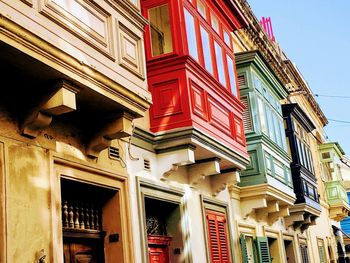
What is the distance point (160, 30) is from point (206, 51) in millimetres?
1191

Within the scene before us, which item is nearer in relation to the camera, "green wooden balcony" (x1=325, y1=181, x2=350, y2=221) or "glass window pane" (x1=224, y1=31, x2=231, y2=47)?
"glass window pane" (x1=224, y1=31, x2=231, y2=47)

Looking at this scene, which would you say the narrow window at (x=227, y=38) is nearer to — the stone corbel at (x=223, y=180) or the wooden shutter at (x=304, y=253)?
the stone corbel at (x=223, y=180)

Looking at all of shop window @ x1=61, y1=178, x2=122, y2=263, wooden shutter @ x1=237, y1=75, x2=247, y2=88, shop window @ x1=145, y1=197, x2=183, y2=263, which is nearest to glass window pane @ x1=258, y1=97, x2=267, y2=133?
wooden shutter @ x1=237, y1=75, x2=247, y2=88

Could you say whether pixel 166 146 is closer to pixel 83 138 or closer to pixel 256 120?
pixel 83 138

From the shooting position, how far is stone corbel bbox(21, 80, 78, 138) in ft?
22.4

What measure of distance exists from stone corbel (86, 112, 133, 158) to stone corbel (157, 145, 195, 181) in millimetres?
2102

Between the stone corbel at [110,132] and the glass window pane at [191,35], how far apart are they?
312 cm

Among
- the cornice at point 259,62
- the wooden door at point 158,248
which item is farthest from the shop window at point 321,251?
the wooden door at point 158,248

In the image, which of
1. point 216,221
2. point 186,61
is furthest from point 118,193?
point 216,221

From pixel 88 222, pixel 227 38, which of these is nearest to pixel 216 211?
pixel 227 38

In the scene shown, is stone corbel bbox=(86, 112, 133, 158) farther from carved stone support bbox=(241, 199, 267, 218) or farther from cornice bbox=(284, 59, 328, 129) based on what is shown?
cornice bbox=(284, 59, 328, 129)

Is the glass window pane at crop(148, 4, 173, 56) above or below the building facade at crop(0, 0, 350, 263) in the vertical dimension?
above

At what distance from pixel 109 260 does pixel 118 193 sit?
1.00m

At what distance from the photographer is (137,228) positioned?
9.29m
